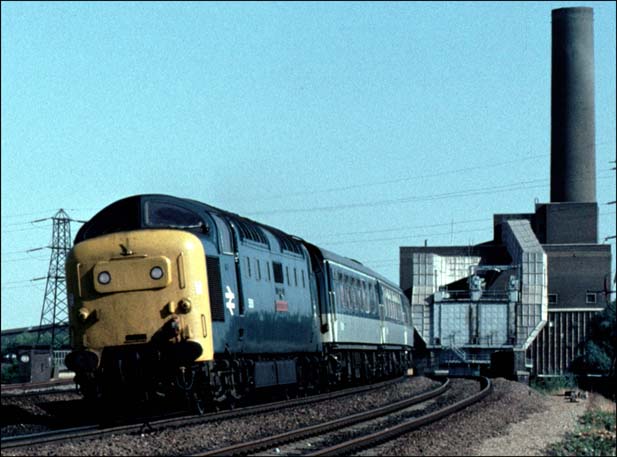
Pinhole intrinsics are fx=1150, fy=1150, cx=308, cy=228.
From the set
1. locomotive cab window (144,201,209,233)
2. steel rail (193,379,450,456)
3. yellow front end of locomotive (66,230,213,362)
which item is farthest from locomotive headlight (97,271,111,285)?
steel rail (193,379,450,456)

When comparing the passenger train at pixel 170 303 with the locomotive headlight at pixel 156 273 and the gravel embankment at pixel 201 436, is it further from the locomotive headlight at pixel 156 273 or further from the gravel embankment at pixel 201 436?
the gravel embankment at pixel 201 436

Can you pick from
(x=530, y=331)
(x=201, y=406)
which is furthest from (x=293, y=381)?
(x=530, y=331)

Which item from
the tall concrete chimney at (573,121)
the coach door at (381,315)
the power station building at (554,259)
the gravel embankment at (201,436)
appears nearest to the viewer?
the gravel embankment at (201,436)

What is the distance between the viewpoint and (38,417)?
78.3 feet

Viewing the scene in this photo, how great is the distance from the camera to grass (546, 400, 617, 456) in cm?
1830

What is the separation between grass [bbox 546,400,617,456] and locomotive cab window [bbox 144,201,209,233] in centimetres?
749

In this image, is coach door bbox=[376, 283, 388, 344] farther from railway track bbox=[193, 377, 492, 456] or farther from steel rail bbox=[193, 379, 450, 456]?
railway track bbox=[193, 377, 492, 456]

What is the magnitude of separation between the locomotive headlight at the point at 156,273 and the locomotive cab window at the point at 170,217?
1.00 m

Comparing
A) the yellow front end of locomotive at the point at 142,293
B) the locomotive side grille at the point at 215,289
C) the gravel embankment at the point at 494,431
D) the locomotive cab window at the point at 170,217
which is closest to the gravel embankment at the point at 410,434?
the gravel embankment at the point at 494,431

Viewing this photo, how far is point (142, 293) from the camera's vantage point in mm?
20031

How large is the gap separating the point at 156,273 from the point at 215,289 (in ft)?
4.76

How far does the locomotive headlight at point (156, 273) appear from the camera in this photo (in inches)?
789

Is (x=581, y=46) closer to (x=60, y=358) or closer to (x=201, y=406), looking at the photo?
(x=60, y=358)

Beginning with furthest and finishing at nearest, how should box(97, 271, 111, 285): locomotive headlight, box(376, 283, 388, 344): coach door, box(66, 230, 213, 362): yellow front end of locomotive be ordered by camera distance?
box(376, 283, 388, 344): coach door
box(97, 271, 111, 285): locomotive headlight
box(66, 230, 213, 362): yellow front end of locomotive
